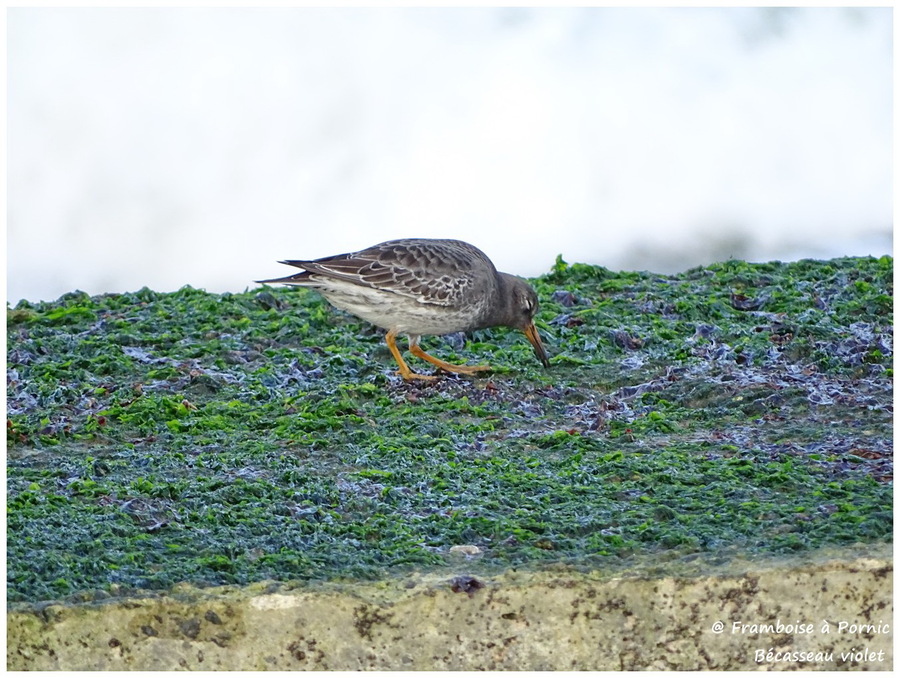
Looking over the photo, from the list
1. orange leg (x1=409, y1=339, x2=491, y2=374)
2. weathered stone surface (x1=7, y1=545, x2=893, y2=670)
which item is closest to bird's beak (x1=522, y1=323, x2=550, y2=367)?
orange leg (x1=409, y1=339, x2=491, y2=374)

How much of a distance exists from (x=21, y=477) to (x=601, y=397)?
10.2 feet

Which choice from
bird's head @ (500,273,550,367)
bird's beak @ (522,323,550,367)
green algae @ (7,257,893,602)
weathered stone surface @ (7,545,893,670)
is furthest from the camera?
bird's head @ (500,273,550,367)

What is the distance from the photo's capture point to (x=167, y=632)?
439cm

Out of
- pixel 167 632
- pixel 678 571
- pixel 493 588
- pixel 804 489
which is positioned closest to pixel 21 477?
pixel 167 632

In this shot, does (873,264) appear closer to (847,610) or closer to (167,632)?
(847,610)

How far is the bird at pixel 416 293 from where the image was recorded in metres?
8.02

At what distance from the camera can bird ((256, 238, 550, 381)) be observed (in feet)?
26.3

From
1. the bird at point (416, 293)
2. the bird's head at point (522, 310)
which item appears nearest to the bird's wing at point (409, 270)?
the bird at point (416, 293)

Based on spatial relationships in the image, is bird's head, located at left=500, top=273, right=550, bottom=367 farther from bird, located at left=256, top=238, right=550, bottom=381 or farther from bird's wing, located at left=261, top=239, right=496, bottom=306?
bird's wing, located at left=261, top=239, right=496, bottom=306

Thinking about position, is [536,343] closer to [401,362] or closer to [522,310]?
[522,310]

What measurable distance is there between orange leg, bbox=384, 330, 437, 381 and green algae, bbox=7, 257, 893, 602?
0.19 m

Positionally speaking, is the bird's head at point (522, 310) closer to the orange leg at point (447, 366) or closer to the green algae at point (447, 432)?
the green algae at point (447, 432)

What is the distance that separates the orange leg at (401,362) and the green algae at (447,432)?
0.19 m

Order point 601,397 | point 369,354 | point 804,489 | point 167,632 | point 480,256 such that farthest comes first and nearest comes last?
point 480,256
point 369,354
point 601,397
point 804,489
point 167,632
